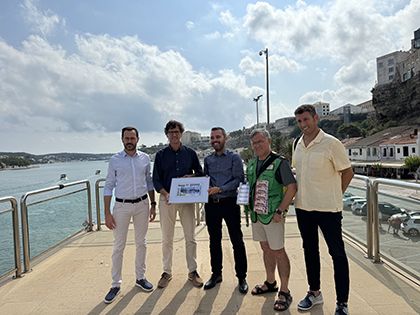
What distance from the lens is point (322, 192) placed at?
2439 millimetres

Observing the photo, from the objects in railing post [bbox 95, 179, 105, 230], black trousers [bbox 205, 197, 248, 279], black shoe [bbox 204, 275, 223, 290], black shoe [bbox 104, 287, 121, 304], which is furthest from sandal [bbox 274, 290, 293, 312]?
railing post [bbox 95, 179, 105, 230]

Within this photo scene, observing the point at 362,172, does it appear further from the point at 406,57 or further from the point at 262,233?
the point at 406,57

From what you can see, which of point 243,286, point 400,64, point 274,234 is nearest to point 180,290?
point 243,286

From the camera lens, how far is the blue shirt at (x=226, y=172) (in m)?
2.96

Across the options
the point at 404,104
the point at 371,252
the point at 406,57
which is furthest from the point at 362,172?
the point at 406,57

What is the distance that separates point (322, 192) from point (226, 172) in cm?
103

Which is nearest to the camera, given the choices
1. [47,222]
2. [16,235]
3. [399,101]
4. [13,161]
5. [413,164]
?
[16,235]

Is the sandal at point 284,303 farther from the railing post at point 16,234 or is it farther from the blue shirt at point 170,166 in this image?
the railing post at point 16,234

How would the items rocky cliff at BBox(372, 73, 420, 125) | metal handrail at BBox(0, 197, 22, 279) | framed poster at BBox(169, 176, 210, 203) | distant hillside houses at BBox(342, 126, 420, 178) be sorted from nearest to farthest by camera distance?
framed poster at BBox(169, 176, 210, 203), metal handrail at BBox(0, 197, 22, 279), distant hillside houses at BBox(342, 126, 420, 178), rocky cliff at BBox(372, 73, 420, 125)

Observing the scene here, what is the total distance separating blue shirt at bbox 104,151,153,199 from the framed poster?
38 centimetres

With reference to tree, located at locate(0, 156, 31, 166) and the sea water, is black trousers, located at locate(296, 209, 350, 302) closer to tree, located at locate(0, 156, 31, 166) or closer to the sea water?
the sea water

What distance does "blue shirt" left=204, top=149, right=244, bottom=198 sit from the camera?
2.96 meters

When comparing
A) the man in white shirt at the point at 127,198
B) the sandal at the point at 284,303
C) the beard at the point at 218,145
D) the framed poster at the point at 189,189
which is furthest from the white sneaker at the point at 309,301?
the beard at the point at 218,145

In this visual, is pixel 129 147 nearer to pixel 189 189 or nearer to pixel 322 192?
pixel 189 189
